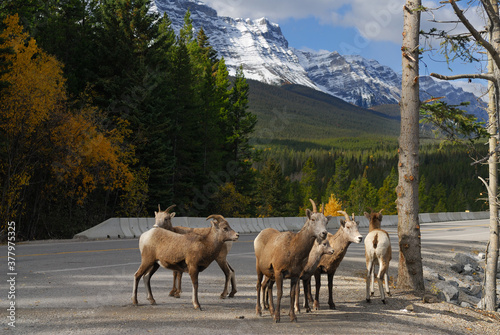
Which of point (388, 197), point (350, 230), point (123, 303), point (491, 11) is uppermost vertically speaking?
point (491, 11)

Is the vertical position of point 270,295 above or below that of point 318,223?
below

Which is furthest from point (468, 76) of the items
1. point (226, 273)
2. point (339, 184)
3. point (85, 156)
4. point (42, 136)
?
point (339, 184)

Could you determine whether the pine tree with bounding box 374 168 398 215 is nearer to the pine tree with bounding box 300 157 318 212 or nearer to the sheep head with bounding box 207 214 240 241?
the pine tree with bounding box 300 157 318 212

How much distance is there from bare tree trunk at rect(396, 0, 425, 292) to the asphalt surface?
3.80 feet

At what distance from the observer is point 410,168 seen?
11234 millimetres

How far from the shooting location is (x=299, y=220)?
33625 millimetres

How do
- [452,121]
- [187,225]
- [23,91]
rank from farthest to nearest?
[187,225]
[23,91]
[452,121]

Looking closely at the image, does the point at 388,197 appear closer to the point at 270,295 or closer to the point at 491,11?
the point at 491,11

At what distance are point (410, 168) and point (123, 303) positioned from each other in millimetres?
6847

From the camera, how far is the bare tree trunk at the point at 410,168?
1126 cm

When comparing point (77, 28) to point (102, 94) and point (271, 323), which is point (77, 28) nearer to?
point (102, 94)

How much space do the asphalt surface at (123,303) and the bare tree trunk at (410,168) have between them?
3.80ft

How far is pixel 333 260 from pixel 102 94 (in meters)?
32.0

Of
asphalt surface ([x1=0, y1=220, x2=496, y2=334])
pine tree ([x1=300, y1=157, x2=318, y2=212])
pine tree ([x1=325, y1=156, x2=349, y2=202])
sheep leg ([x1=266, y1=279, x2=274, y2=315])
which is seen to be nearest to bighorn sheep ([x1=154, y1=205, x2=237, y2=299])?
asphalt surface ([x1=0, y1=220, x2=496, y2=334])
